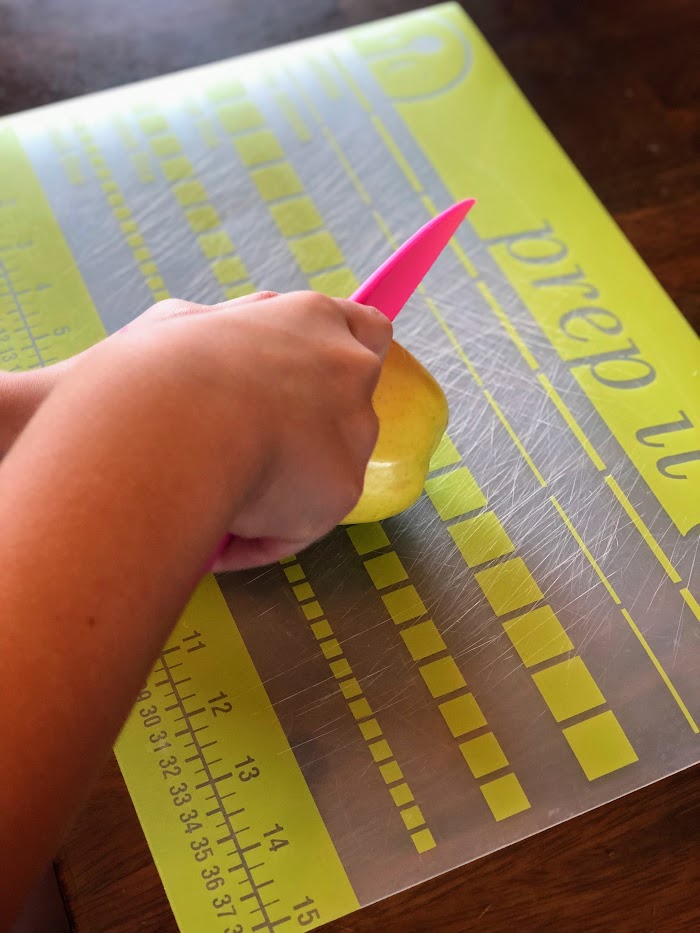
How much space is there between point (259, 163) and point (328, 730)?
637mm

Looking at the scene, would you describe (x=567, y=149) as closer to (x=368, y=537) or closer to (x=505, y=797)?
(x=368, y=537)

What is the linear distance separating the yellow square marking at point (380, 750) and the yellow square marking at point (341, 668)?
6 centimetres

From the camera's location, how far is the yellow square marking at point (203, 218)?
3.30ft

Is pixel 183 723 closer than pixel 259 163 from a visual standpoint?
Yes

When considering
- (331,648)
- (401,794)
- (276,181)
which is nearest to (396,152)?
(276,181)

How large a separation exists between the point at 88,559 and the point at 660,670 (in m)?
0.52

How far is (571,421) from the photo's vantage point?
0.89 m

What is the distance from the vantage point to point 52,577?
1.36 feet

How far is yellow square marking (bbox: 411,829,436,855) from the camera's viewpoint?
69 cm

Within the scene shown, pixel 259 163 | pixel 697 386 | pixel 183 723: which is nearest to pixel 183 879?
pixel 183 723

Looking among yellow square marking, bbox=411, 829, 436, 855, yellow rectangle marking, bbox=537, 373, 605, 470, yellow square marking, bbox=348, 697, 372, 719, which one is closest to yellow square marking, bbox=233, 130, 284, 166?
yellow rectangle marking, bbox=537, 373, 605, 470

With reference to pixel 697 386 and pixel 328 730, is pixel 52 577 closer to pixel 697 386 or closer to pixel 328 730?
pixel 328 730

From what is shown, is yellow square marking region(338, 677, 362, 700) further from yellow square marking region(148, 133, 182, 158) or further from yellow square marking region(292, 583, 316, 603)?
yellow square marking region(148, 133, 182, 158)

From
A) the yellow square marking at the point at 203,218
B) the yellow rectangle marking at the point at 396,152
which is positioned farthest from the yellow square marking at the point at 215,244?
the yellow rectangle marking at the point at 396,152
